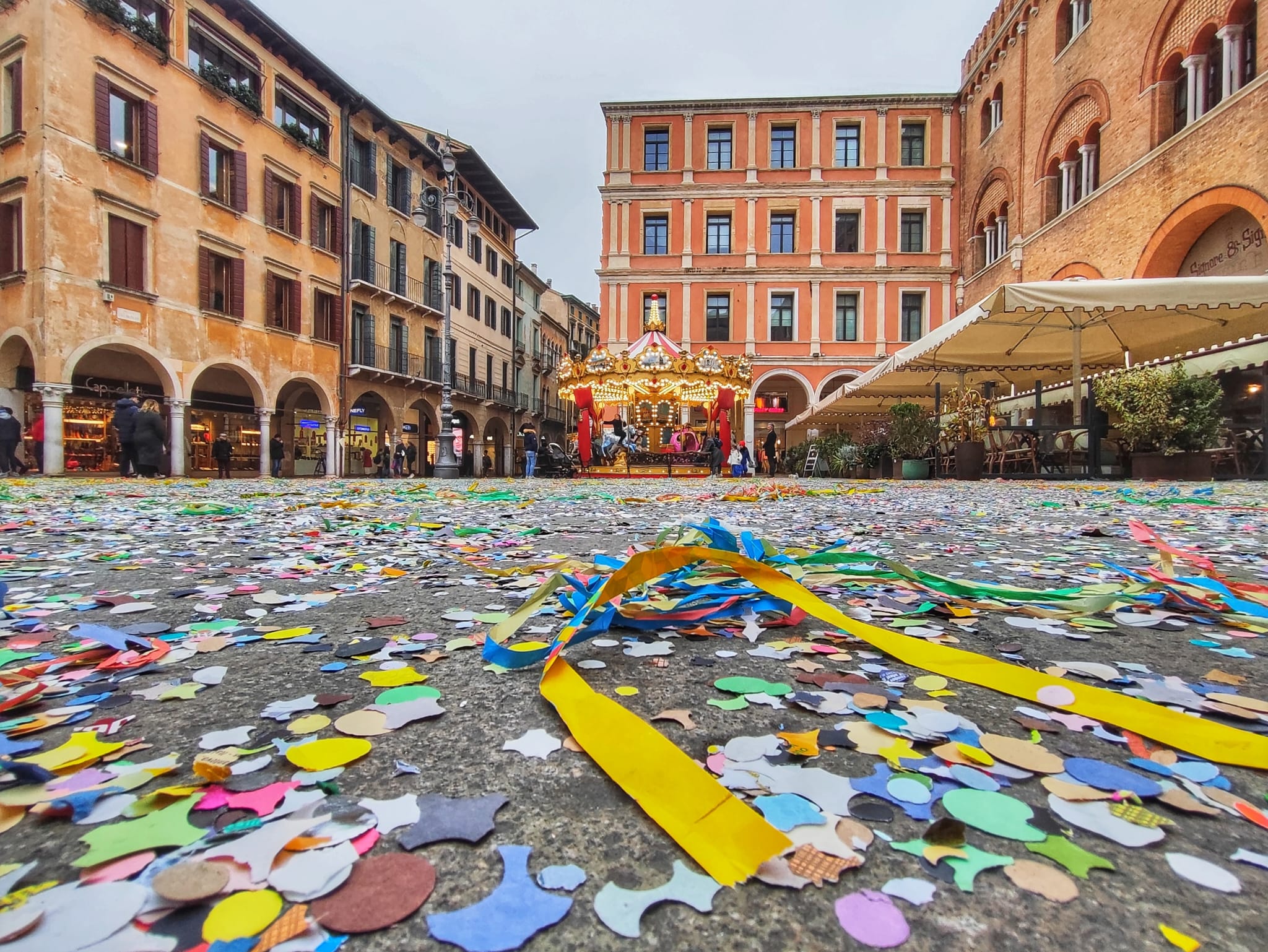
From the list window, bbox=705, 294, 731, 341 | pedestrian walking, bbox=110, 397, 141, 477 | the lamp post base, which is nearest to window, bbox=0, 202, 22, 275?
pedestrian walking, bbox=110, 397, 141, 477

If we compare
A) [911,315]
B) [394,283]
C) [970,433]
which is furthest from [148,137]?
[911,315]

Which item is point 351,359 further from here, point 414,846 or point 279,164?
point 414,846

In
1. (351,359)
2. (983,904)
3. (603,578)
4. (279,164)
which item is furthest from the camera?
(351,359)

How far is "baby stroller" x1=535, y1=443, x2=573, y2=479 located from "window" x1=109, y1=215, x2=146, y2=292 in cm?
1116

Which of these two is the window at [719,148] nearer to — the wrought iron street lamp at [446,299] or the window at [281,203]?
the wrought iron street lamp at [446,299]

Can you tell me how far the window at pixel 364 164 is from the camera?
22.4 meters

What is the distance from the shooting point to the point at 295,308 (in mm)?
19750

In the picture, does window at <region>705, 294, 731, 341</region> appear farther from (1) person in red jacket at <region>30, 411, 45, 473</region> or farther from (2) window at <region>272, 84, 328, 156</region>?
(1) person in red jacket at <region>30, 411, 45, 473</region>

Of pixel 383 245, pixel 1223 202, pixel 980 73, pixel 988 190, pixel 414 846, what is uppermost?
pixel 980 73

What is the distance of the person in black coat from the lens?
13.5m

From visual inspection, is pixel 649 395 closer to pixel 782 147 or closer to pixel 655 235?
pixel 655 235

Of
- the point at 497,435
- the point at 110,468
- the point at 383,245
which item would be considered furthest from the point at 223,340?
the point at 497,435

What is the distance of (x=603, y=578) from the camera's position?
2.09 meters

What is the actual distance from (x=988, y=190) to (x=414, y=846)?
27550mm
